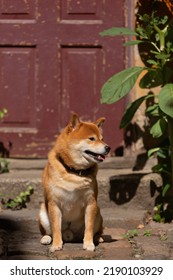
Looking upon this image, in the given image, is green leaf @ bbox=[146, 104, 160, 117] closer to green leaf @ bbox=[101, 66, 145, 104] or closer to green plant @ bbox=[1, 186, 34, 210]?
green leaf @ bbox=[101, 66, 145, 104]

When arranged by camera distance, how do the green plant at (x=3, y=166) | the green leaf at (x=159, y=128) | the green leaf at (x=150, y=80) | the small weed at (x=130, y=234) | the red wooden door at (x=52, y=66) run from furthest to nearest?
the red wooden door at (x=52, y=66) → the green plant at (x=3, y=166) → the green leaf at (x=150, y=80) → the green leaf at (x=159, y=128) → the small weed at (x=130, y=234)

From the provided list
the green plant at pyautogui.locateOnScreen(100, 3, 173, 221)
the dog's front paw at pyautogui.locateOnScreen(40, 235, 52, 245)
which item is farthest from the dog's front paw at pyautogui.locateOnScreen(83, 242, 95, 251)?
the green plant at pyautogui.locateOnScreen(100, 3, 173, 221)

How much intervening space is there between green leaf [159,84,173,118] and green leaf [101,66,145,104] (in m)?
0.27

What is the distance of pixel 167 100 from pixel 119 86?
1.39 feet

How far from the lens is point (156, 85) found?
5.53 metres

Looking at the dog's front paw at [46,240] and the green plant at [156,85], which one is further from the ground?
the green plant at [156,85]

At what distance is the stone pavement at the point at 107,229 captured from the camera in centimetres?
443

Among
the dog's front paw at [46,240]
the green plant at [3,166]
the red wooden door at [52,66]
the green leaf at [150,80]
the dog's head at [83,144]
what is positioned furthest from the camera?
the red wooden door at [52,66]

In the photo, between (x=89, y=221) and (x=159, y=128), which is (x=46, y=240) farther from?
(x=159, y=128)

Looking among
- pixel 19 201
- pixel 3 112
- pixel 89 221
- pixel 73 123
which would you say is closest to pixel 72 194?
pixel 89 221

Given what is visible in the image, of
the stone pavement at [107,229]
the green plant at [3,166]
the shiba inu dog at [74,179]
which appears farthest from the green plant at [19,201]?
the shiba inu dog at [74,179]

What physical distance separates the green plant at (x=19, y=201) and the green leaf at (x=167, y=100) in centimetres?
147

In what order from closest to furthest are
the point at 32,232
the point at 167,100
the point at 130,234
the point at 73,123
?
the point at 73,123 < the point at 167,100 < the point at 130,234 < the point at 32,232

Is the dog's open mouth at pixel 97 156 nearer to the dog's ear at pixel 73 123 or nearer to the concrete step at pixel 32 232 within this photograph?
the dog's ear at pixel 73 123
